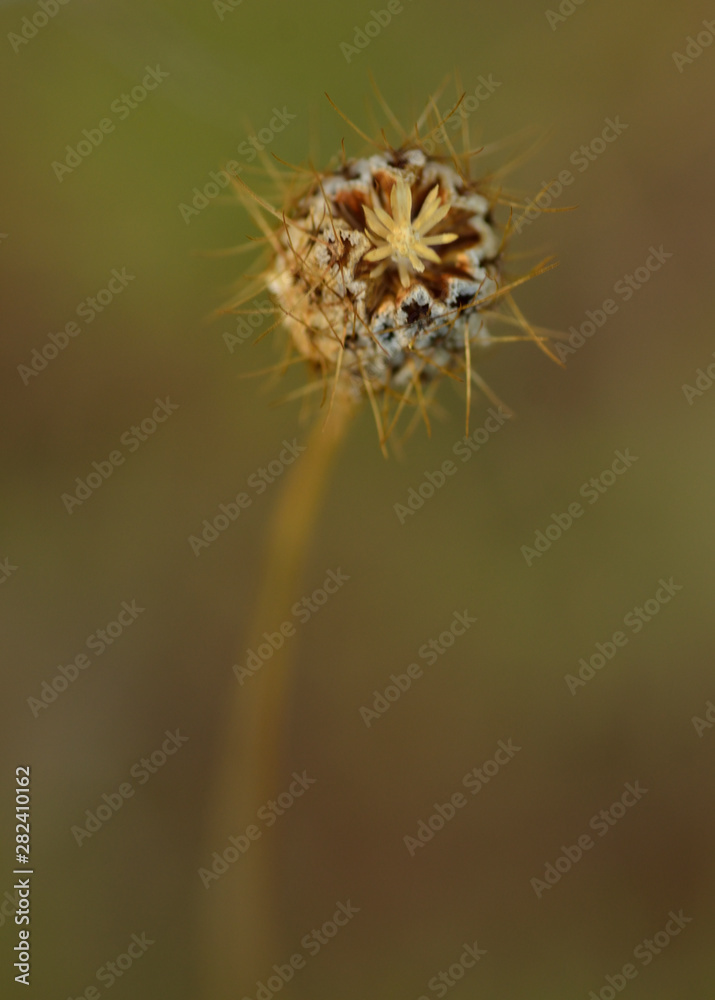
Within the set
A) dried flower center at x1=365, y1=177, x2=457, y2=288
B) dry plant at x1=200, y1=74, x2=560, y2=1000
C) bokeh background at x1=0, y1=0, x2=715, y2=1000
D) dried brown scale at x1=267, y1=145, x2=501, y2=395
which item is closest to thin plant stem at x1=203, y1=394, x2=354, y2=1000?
bokeh background at x1=0, y1=0, x2=715, y2=1000

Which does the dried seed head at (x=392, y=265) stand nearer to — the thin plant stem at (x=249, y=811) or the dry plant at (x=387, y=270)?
the dry plant at (x=387, y=270)

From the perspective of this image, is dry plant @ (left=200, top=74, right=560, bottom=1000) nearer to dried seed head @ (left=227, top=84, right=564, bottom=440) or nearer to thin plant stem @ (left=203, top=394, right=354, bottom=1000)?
dried seed head @ (left=227, top=84, right=564, bottom=440)

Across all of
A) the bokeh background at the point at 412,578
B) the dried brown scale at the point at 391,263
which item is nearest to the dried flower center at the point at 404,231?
the dried brown scale at the point at 391,263

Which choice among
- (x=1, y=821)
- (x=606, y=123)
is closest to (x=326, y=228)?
(x=606, y=123)

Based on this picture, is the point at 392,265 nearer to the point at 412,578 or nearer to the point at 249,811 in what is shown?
the point at 412,578

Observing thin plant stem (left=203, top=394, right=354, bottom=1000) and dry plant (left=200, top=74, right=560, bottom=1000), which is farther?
thin plant stem (left=203, top=394, right=354, bottom=1000)

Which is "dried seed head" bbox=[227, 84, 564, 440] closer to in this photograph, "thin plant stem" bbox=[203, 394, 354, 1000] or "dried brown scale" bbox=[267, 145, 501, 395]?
"dried brown scale" bbox=[267, 145, 501, 395]

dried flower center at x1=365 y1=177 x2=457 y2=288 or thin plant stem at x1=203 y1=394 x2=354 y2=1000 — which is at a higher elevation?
dried flower center at x1=365 y1=177 x2=457 y2=288

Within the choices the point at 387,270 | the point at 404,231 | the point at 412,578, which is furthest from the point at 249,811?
the point at 404,231
